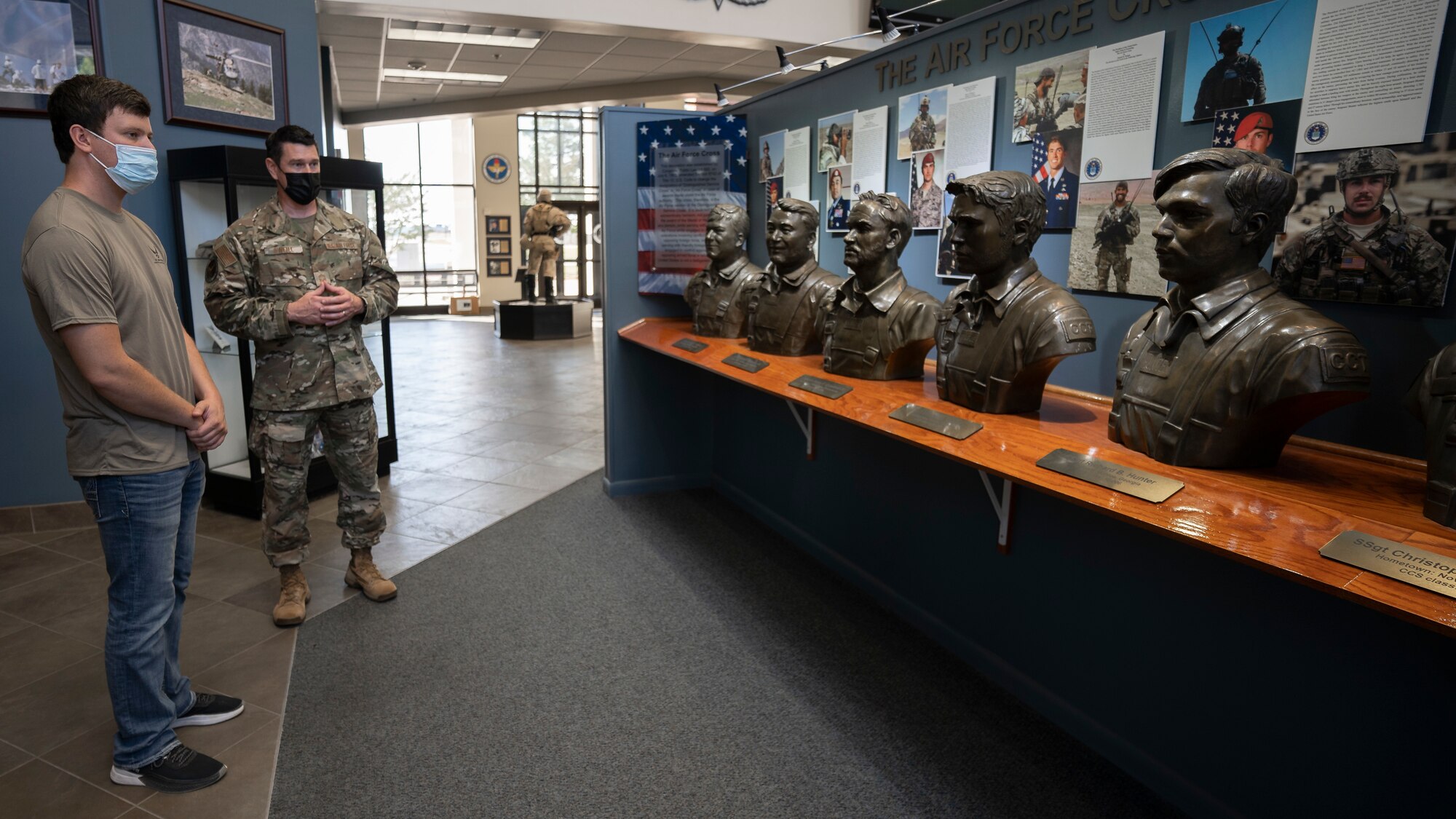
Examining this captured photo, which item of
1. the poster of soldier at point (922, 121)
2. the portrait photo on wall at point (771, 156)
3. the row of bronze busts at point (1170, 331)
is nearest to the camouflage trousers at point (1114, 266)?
the row of bronze busts at point (1170, 331)

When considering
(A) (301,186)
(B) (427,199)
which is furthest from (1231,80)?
(B) (427,199)

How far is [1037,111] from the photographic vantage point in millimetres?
2719

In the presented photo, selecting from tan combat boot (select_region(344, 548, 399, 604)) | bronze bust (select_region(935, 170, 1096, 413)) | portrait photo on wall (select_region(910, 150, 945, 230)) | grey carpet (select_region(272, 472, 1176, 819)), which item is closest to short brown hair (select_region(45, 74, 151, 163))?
grey carpet (select_region(272, 472, 1176, 819))

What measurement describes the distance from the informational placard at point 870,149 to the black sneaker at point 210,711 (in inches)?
119

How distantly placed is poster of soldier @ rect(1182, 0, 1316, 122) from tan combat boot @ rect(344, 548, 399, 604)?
3352 millimetres

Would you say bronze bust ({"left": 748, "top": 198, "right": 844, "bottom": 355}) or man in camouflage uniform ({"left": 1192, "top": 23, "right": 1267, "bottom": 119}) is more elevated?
man in camouflage uniform ({"left": 1192, "top": 23, "right": 1267, "bottom": 119})

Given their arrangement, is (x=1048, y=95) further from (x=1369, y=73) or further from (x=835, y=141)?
(x=835, y=141)

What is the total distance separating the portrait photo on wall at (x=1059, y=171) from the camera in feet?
8.57

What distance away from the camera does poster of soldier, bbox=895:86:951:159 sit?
3.11 m

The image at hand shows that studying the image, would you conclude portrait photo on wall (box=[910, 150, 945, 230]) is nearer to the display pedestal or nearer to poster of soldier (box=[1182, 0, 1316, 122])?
poster of soldier (box=[1182, 0, 1316, 122])

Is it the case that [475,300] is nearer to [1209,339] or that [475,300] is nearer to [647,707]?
[647,707]

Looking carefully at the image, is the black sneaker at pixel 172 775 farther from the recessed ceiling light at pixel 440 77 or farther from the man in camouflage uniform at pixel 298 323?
the recessed ceiling light at pixel 440 77

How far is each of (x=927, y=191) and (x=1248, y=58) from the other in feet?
4.09

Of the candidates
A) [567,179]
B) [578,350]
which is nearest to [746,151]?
[578,350]
